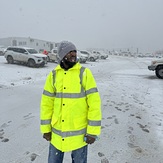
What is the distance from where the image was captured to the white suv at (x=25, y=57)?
20422mm

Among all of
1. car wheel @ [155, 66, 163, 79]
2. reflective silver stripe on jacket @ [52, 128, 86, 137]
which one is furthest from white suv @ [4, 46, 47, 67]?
reflective silver stripe on jacket @ [52, 128, 86, 137]

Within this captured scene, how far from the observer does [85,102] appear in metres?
2.37

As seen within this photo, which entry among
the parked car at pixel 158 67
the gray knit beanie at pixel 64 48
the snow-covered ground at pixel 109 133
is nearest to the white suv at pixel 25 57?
the parked car at pixel 158 67

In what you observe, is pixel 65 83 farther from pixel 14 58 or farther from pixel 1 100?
pixel 14 58

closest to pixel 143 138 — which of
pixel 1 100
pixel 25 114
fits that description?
→ pixel 25 114

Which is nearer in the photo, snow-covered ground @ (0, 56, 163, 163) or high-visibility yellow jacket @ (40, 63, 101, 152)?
high-visibility yellow jacket @ (40, 63, 101, 152)

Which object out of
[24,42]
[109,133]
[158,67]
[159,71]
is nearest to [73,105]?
[109,133]

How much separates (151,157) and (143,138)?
30.3 inches

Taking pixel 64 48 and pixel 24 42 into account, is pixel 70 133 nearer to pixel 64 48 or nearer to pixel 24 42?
pixel 64 48

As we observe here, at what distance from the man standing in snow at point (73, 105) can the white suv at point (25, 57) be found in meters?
18.4

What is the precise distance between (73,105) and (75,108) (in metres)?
0.04

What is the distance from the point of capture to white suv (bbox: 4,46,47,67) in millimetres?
20422

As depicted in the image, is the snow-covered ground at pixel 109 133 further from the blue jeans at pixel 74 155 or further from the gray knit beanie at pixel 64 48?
the gray knit beanie at pixel 64 48

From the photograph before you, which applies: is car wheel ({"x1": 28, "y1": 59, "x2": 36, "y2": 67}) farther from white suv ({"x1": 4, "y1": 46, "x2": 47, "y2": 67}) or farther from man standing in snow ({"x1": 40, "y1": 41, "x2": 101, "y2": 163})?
man standing in snow ({"x1": 40, "y1": 41, "x2": 101, "y2": 163})
